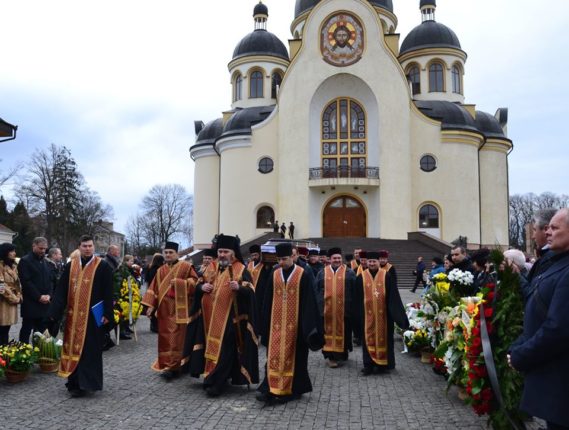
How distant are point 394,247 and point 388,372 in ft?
71.1

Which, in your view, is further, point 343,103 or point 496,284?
point 343,103

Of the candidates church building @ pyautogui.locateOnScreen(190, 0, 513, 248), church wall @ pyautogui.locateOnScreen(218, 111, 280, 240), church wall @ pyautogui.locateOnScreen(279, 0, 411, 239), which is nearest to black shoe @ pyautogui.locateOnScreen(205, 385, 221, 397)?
church building @ pyautogui.locateOnScreen(190, 0, 513, 248)

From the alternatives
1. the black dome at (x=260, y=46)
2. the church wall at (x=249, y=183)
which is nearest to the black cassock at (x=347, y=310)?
the church wall at (x=249, y=183)

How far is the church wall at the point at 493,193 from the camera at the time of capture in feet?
117

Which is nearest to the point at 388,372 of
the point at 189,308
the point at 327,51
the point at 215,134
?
the point at 189,308

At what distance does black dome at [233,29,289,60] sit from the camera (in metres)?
40.4

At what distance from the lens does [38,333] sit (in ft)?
27.5

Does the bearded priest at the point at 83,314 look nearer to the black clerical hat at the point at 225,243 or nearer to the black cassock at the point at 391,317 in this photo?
the black clerical hat at the point at 225,243

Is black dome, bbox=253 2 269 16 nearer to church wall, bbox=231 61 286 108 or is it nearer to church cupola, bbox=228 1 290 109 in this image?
church cupola, bbox=228 1 290 109

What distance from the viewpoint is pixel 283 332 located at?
6906mm

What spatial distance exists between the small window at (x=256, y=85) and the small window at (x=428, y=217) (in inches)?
579

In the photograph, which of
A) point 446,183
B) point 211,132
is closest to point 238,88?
point 211,132

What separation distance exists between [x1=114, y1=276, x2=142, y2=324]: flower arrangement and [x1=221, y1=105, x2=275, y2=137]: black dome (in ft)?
79.3

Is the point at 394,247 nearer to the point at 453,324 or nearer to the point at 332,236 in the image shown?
the point at 332,236
